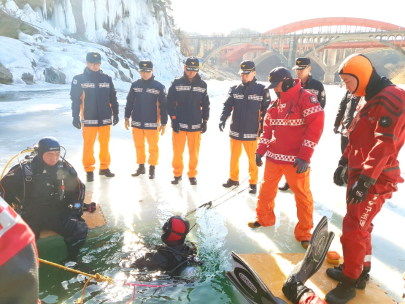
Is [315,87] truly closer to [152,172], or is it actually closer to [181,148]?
[181,148]

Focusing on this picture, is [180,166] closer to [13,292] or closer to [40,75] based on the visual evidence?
[13,292]

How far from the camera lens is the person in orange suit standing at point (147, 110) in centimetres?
488

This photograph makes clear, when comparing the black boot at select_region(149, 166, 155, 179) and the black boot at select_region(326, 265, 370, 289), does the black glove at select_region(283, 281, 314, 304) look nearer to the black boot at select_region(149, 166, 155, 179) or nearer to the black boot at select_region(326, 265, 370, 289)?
the black boot at select_region(326, 265, 370, 289)

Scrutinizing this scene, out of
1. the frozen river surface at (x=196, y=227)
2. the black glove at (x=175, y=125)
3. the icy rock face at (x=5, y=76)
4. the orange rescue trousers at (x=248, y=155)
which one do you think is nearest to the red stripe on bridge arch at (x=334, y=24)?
the icy rock face at (x=5, y=76)

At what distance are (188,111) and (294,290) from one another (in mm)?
3155

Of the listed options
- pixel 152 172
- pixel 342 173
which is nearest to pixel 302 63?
pixel 342 173

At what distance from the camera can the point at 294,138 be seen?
2.88 m

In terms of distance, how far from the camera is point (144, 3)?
33.3 meters

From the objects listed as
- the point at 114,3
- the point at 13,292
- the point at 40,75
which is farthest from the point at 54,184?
the point at 114,3

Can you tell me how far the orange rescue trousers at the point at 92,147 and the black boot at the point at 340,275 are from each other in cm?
377

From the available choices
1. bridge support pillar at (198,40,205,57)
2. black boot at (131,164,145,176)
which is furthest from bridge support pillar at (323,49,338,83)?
black boot at (131,164,145,176)

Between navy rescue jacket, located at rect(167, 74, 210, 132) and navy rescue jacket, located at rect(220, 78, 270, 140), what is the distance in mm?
575

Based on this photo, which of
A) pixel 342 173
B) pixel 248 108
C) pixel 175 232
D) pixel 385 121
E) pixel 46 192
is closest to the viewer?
pixel 385 121

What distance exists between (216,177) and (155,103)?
1.67m
